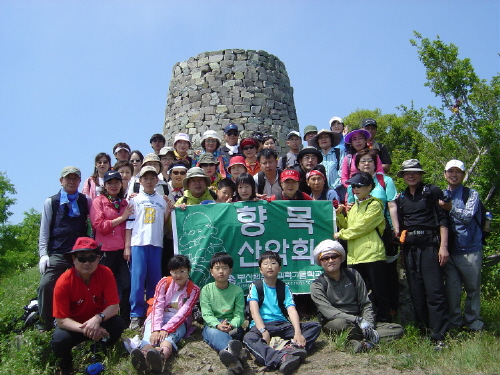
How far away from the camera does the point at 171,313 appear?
4336 mm

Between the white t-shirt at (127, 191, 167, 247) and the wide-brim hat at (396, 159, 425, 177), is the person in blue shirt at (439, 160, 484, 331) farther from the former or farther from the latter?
the white t-shirt at (127, 191, 167, 247)

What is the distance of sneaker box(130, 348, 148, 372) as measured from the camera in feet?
12.1

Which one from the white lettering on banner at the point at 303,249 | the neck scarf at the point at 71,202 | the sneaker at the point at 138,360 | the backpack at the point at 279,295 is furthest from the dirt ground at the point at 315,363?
the neck scarf at the point at 71,202

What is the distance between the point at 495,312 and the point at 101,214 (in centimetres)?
524

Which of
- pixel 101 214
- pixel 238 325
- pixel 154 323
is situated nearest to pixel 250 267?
pixel 238 325

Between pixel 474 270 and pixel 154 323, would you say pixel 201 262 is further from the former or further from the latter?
pixel 474 270

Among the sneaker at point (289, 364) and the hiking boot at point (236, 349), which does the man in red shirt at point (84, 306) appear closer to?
the hiking boot at point (236, 349)

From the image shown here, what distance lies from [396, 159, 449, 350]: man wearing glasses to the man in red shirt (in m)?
3.12

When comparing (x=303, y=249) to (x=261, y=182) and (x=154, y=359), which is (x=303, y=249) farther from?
(x=154, y=359)

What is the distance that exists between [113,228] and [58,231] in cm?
59

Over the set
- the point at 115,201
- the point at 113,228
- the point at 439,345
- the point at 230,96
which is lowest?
the point at 439,345

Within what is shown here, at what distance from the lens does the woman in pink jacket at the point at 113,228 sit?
492 cm

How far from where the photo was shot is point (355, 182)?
477 centimetres

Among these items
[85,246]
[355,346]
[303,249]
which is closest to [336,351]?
[355,346]
